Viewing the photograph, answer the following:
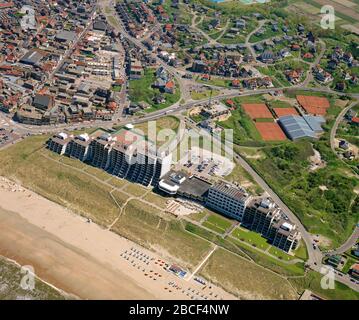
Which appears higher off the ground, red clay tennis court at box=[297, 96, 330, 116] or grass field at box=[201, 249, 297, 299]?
red clay tennis court at box=[297, 96, 330, 116]

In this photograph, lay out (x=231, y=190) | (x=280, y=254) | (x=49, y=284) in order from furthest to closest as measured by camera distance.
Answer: (x=231, y=190)
(x=280, y=254)
(x=49, y=284)

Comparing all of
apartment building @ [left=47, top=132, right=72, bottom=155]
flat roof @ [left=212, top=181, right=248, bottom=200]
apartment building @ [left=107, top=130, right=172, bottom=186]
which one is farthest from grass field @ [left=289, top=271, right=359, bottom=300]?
apartment building @ [left=47, top=132, right=72, bottom=155]

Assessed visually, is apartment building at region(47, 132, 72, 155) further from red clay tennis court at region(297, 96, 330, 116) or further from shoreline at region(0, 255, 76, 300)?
red clay tennis court at region(297, 96, 330, 116)

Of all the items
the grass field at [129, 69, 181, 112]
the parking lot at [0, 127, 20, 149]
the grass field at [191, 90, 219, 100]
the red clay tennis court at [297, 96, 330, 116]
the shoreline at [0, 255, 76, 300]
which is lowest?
the parking lot at [0, 127, 20, 149]

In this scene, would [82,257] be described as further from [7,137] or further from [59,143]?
[7,137]

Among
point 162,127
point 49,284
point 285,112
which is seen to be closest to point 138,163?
point 162,127

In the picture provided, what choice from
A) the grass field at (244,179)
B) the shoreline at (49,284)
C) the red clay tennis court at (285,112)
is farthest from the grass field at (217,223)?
the red clay tennis court at (285,112)
